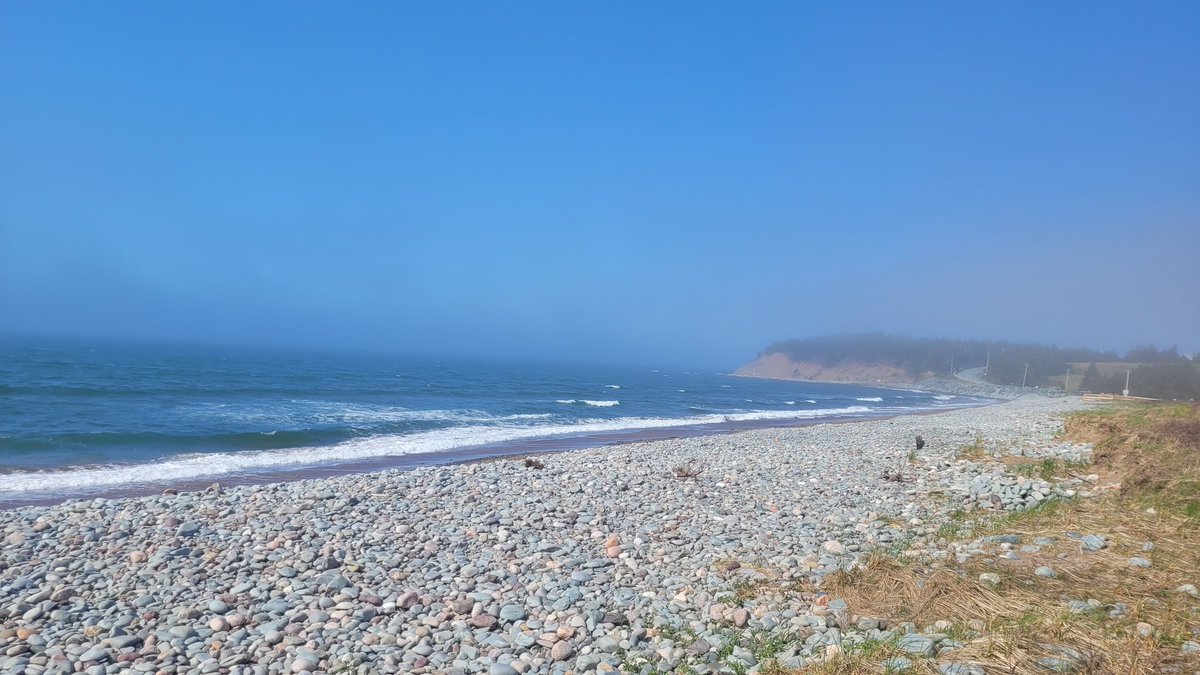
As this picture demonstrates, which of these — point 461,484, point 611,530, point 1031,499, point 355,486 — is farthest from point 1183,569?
point 355,486

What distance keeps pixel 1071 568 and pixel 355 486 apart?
10.5 meters

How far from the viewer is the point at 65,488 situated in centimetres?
1345

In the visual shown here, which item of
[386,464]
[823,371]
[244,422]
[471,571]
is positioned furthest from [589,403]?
[823,371]

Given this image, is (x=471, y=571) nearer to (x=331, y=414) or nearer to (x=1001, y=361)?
(x=331, y=414)

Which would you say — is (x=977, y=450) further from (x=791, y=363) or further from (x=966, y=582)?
(x=791, y=363)

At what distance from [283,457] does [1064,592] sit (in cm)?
1844

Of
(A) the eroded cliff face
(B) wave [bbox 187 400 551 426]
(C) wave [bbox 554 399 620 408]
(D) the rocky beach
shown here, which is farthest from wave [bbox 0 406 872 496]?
(A) the eroded cliff face

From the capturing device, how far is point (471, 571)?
6.89 m

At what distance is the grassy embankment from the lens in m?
3.91

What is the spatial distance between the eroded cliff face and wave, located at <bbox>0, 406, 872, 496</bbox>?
109 m

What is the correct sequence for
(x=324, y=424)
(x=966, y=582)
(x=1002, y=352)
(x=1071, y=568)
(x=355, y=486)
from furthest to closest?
(x=1002, y=352)
(x=324, y=424)
(x=355, y=486)
(x=1071, y=568)
(x=966, y=582)

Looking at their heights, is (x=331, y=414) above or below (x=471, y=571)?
below

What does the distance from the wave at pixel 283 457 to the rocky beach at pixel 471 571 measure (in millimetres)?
4690

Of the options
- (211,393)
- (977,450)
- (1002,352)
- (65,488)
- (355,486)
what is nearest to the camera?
(355,486)
